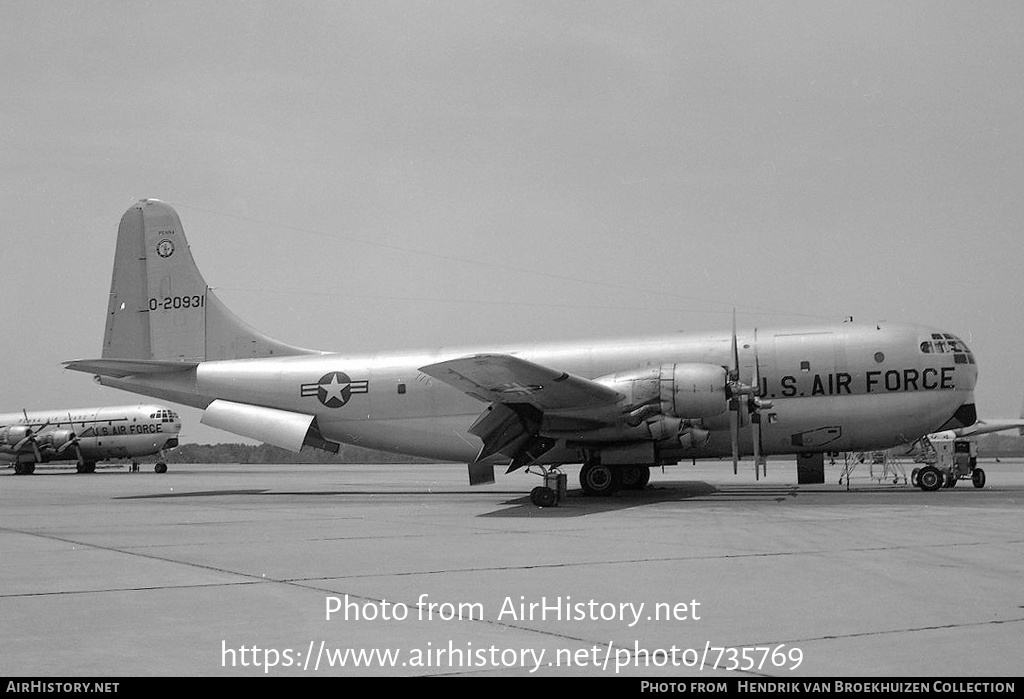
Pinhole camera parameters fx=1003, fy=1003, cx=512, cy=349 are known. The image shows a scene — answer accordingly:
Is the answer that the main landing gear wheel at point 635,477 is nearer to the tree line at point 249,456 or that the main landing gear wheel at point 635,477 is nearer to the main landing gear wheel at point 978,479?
the main landing gear wheel at point 978,479

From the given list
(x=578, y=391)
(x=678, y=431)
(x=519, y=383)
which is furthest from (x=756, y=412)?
(x=519, y=383)

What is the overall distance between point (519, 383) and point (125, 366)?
14034mm

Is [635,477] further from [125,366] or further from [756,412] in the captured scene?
[125,366]

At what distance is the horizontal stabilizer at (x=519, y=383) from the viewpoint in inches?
827

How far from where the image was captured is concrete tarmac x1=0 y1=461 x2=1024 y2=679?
6.21 meters

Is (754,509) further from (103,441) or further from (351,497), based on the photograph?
(103,441)

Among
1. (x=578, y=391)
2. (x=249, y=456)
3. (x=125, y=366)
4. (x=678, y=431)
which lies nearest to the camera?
(x=578, y=391)

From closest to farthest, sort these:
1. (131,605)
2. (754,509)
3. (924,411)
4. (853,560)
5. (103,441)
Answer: (131,605) < (853,560) < (754,509) < (924,411) < (103,441)

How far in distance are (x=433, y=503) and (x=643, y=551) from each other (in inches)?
479

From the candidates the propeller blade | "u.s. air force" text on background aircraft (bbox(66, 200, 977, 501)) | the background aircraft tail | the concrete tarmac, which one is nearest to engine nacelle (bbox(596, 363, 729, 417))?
"u.s. air force" text on background aircraft (bbox(66, 200, 977, 501))

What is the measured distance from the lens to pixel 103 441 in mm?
61250

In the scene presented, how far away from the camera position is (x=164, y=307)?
107ft

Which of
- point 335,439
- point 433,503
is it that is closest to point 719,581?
point 433,503
